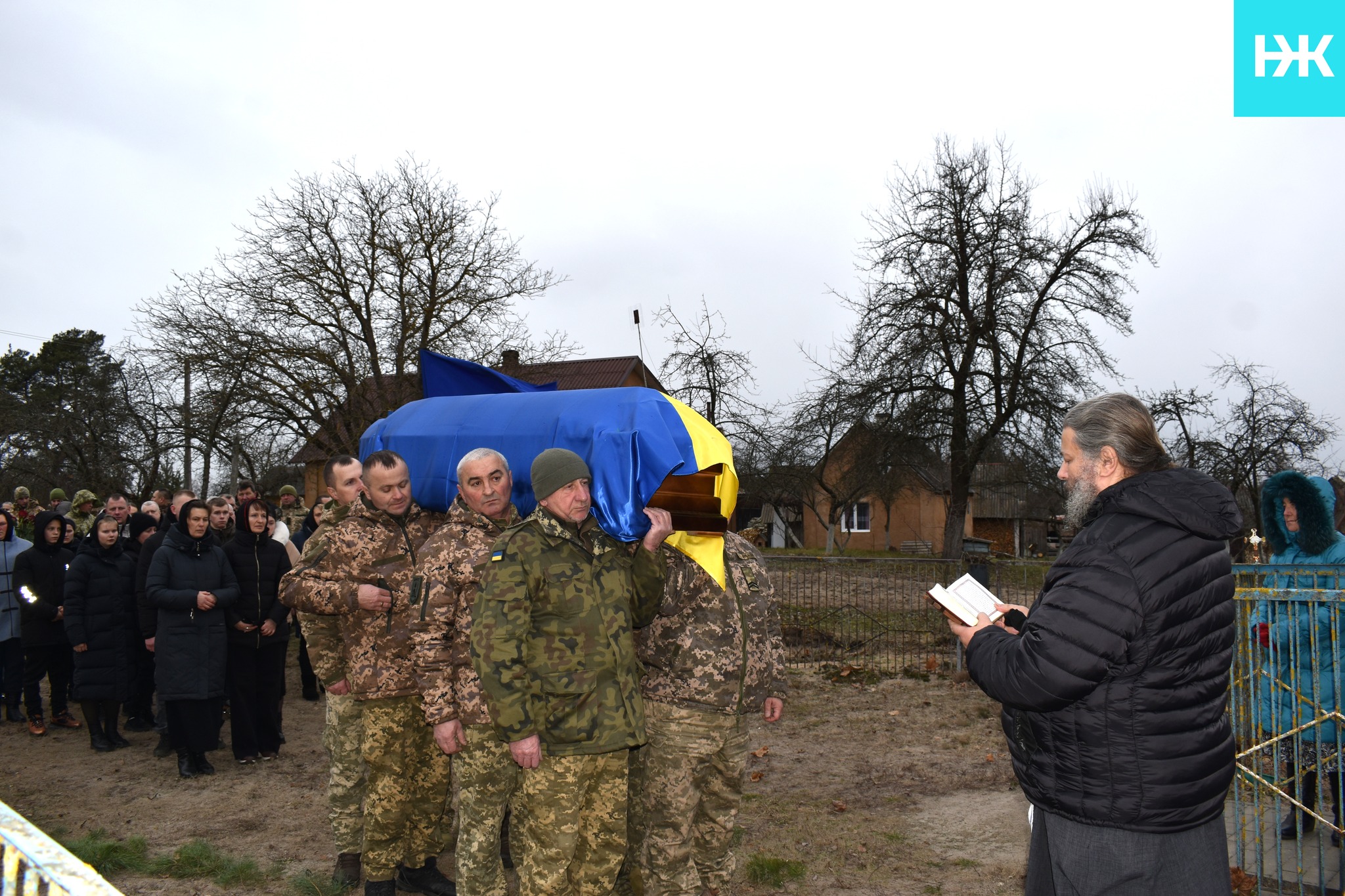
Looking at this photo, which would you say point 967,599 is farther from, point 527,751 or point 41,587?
point 41,587

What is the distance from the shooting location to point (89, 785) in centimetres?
656

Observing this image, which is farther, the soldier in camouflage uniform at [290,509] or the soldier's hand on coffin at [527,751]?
the soldier in camouflage uniform at [290,509]

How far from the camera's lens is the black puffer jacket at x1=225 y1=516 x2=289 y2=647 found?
7.12m

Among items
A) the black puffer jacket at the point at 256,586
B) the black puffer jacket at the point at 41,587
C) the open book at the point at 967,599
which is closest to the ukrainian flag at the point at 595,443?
the open book at the point at 967,599

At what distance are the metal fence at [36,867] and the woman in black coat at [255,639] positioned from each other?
19.2ft

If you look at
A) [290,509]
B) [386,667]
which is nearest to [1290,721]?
[386,667]

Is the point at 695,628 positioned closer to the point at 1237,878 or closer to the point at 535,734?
the point at 535,734

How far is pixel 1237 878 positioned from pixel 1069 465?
3069 millimetres

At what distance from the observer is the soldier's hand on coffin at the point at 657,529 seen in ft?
12.7

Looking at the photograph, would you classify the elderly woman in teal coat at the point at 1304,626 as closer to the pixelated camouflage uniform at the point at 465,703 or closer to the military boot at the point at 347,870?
the pixelated camouflage uniform at the point at 465,703

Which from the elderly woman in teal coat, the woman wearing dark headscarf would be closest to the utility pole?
the woman wearing dark headscarf

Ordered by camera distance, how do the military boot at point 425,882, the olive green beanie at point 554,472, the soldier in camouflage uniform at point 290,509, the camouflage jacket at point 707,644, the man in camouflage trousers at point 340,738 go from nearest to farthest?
the olive green beanie at point 554,472, the camouflage jacket at point 707,644, the military boot at point 425,882, the man in camouflage trousers at point 340,738, the soldier in camouflage uniform at point 290,509

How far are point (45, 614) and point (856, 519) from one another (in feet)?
134

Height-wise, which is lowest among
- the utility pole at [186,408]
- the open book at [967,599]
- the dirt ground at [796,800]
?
the dirt ground at [796,800]
